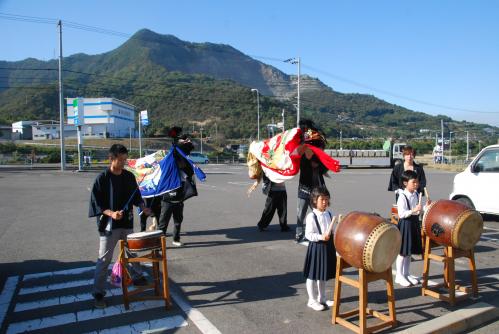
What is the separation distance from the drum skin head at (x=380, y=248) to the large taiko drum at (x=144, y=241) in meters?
2.36

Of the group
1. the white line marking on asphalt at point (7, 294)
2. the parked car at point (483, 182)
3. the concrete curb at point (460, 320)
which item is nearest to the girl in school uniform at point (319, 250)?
the concrete curb at point (460, 320)

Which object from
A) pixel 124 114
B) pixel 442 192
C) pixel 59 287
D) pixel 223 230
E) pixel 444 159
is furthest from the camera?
pixel 124 114

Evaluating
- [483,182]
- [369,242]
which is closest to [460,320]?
[369,242]

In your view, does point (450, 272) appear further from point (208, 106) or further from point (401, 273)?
point (208, 106)

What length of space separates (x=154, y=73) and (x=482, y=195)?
171048 millimetres

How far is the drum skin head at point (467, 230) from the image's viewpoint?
4.97 meters

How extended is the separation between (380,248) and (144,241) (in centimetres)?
259

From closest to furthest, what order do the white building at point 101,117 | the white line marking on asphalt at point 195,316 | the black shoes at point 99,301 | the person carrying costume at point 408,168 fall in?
the white line marking on asphalt at point 195,316
the black shoes at point 99,301
the person carrying costume at point 408,168
the white building at point 101,117

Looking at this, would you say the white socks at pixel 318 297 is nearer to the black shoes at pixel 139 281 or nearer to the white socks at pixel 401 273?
the white socks at pixel 401 273

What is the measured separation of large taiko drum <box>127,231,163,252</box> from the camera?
4918 mm

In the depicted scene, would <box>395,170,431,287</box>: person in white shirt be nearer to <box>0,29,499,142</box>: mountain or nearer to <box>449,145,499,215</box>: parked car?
<box>449,145,499,215</box>: parked car

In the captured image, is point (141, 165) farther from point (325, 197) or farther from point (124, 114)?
point (124, 114)

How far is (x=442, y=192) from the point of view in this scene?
17797 mm

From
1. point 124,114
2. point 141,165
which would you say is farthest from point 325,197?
point 124,114
